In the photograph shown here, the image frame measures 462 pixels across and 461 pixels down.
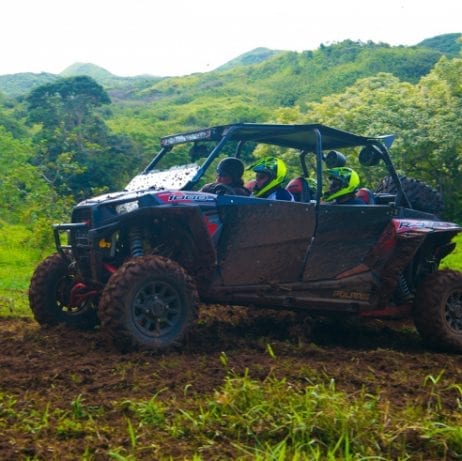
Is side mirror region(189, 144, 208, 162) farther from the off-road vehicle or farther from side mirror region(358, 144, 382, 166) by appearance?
side mirror region(358, 144, 382, 166)

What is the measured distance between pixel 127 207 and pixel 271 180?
1.62 metres

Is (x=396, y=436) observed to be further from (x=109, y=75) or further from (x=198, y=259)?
(x=109, y=75)

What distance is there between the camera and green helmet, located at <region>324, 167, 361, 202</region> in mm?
8148

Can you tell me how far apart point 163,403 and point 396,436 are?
1.35 metres

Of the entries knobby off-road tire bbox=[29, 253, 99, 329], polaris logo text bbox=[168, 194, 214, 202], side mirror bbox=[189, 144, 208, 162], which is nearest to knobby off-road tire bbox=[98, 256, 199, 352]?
polaris logo text bbox=[168, 194, 214, 202]

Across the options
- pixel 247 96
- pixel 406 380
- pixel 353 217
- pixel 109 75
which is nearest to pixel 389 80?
pixel 353 217

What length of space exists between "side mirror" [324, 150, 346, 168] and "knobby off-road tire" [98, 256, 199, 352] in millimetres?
2647

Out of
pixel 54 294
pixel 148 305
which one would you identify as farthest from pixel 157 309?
pixel 54 294

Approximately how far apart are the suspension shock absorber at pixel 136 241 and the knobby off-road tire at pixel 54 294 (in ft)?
3.19

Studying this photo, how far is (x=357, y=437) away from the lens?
4133 millimetres

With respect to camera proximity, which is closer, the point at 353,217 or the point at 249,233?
the point at 249,233

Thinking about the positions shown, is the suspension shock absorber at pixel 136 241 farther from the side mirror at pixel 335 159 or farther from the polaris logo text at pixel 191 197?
the side mirror at pixel 335 159

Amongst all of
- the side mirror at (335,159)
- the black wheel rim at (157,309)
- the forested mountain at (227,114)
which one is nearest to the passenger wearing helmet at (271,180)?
the side mirror at (335,159)

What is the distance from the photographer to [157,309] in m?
6.56
